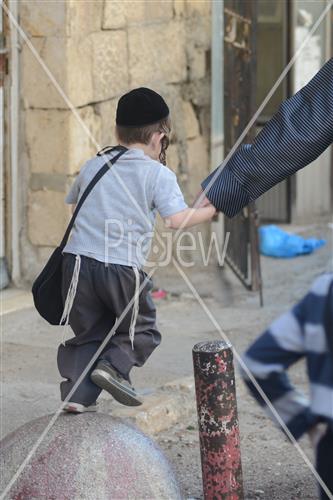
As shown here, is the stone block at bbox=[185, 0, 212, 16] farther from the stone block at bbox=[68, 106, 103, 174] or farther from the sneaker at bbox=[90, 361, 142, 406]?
the sneaker at bbox=[90, 361, 142, 406]

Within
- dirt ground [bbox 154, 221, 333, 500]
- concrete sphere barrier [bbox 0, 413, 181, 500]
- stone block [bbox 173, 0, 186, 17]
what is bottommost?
dirt ground [bbox 154, 221, 333, 500]

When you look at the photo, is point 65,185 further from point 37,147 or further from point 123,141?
point 123,141

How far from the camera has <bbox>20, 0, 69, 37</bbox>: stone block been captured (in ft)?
22.4

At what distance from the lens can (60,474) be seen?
382cm

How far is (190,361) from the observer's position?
6.44m

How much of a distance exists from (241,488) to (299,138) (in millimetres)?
1373

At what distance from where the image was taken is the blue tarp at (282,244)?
932 centimetres

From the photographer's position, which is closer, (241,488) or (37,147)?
(241,488)

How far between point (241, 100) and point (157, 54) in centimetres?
70

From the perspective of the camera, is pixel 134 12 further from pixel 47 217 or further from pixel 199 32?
pixel 47 217

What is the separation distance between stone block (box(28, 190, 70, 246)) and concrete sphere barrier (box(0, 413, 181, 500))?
3184 mm

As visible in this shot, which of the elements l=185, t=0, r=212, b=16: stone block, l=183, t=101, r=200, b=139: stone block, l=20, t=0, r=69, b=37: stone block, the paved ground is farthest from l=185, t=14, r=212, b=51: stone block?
the paved ground

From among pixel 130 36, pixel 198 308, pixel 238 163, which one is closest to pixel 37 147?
pixel 130 36

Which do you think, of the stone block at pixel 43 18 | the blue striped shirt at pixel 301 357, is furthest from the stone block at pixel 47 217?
the blue striped shirt at pixel 301 357
